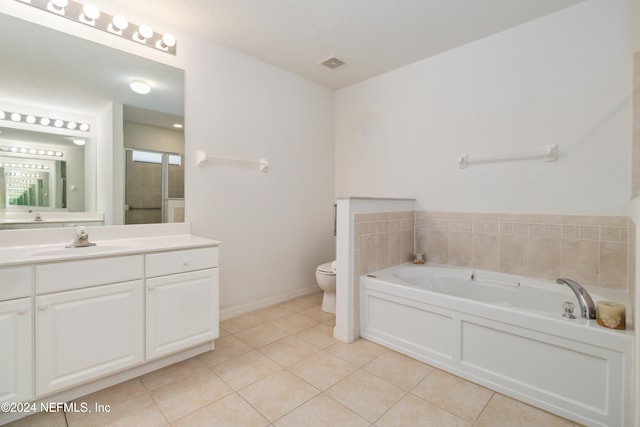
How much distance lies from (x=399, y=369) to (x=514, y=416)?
24.1 inches

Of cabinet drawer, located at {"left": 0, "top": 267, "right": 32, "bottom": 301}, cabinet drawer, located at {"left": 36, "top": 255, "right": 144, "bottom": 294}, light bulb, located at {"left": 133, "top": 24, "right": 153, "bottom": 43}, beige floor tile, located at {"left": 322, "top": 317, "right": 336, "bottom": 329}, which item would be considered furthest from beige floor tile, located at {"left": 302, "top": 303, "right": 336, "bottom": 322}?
light bulb, located at {"left": 133, "top": 24, "right": 153, "bottom": 43}

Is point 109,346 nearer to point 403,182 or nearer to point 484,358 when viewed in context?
point 484,358

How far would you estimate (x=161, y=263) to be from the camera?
172cm

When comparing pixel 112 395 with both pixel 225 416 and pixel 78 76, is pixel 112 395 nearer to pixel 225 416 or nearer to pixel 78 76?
pixel 225 416

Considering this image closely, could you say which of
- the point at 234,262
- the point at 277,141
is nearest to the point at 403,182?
the point at 277,141

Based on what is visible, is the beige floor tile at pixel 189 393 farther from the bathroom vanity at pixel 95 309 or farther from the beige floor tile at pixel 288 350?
the beige floor tile at pixel 288 350

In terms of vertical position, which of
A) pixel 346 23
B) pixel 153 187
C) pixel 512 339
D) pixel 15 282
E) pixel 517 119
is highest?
pixel 346 23

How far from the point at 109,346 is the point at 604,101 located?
3314mm

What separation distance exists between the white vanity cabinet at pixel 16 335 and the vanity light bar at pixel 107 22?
63.0 inches

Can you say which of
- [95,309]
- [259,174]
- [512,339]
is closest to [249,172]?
[259,174]

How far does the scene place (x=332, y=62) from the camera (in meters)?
2.83

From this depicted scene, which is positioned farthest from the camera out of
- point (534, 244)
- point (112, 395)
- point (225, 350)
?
point (534, 244)

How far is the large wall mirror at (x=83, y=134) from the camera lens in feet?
5.57

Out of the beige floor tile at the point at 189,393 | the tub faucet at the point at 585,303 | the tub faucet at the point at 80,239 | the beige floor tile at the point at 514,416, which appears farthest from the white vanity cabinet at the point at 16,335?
the tub faucet at the point at 585,303
